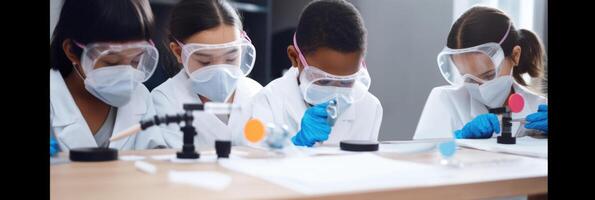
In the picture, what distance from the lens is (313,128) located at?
60.7 inches

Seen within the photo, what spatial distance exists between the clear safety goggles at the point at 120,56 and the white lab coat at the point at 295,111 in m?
0.35

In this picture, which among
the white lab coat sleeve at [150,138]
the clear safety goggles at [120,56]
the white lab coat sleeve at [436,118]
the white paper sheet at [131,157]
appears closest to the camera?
the white paper sheet at [131,157]

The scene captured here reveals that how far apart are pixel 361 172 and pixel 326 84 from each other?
0.64 m

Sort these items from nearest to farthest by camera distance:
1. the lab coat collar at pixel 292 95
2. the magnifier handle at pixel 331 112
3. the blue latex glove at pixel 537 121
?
the magnifier handle at pixel 331 112 < the lab coat collar at pixel 292 95 < the blue latex glove at pixel 537 121

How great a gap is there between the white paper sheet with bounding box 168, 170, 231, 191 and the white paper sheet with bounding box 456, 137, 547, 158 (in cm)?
83

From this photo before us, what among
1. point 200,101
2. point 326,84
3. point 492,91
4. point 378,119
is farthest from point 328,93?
point 492,91

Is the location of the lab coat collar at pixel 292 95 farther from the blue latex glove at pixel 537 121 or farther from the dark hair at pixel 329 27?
the blue latex glove at pixel 537 121

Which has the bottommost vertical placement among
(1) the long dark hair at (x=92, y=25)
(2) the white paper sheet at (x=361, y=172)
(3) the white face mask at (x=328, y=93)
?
(2) the white paper sheet at (x=361, y=172)

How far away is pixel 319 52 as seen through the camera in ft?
5.51

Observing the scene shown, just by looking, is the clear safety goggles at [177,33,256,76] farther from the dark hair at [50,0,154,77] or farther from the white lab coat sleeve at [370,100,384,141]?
the white lab coat sleeve at [370,100,384,141]

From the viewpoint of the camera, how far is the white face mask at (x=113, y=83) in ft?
4.41

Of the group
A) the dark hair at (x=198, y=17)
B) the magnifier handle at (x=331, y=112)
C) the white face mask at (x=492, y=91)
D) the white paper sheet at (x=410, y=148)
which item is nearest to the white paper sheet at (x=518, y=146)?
the white paper sheet at (x=410, y=148)
